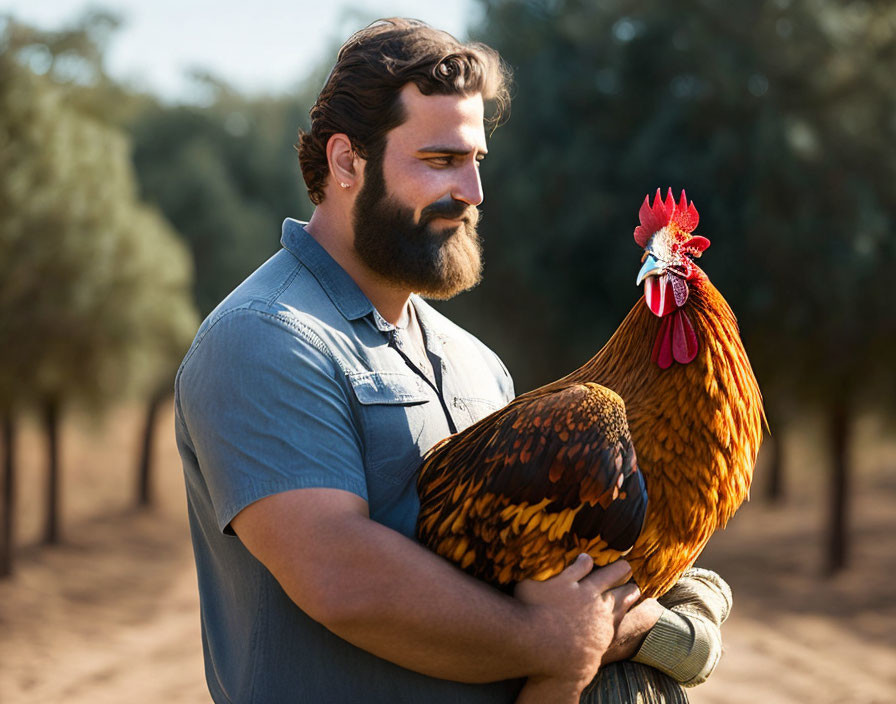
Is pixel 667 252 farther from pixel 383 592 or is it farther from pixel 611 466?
pixel 383 592

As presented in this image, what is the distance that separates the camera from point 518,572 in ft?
6.79

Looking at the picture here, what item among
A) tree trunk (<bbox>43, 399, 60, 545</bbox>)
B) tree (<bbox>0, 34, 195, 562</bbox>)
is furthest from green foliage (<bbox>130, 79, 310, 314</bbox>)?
tree trunk (<bbox>43, 399, 60, 545</bbox>)

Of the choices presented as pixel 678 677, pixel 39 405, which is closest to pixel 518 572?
pixel 678 677

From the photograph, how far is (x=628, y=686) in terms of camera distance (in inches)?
87.7

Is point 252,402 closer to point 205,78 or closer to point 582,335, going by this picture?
point 582,335

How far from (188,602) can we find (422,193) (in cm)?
1089

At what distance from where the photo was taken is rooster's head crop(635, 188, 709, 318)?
7.89ft

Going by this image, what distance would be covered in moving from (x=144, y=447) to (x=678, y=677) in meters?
16.1

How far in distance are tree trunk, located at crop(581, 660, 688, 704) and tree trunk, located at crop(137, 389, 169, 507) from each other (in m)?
15.1

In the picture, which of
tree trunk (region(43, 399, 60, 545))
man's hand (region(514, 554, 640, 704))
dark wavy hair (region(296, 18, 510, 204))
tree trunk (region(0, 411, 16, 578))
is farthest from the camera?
tree trunk (region(43, 399, 60, 545))

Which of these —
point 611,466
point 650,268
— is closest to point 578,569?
point 611,466

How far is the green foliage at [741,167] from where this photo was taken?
10.8 meters

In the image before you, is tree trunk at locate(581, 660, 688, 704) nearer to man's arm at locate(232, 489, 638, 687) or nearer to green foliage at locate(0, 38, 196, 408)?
man's arm at locate(232, 489, 638, 687)

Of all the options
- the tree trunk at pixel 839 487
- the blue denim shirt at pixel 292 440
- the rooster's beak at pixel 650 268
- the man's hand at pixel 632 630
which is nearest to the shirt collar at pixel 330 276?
the blue denim shirt at pixel 292 440
